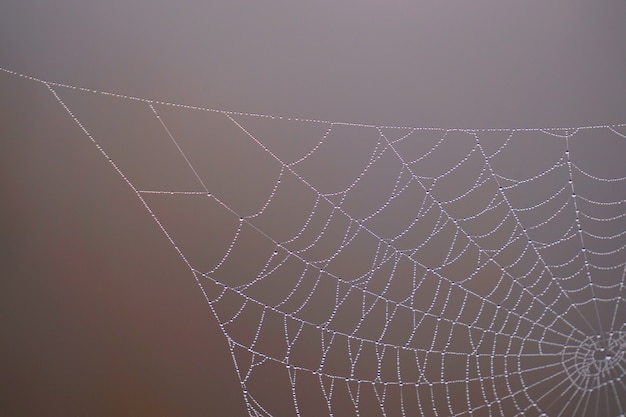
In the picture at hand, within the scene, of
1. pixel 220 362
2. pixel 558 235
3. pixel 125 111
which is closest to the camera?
pixel 125 111

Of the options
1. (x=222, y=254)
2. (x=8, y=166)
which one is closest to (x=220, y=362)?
(x=222, y=254)

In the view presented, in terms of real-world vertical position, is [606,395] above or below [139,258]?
below

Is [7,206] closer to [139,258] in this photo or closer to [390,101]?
[139,258]

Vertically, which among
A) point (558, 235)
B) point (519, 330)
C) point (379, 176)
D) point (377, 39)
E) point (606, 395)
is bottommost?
point (606, 395)

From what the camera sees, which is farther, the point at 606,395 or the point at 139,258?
the point at 606,395
